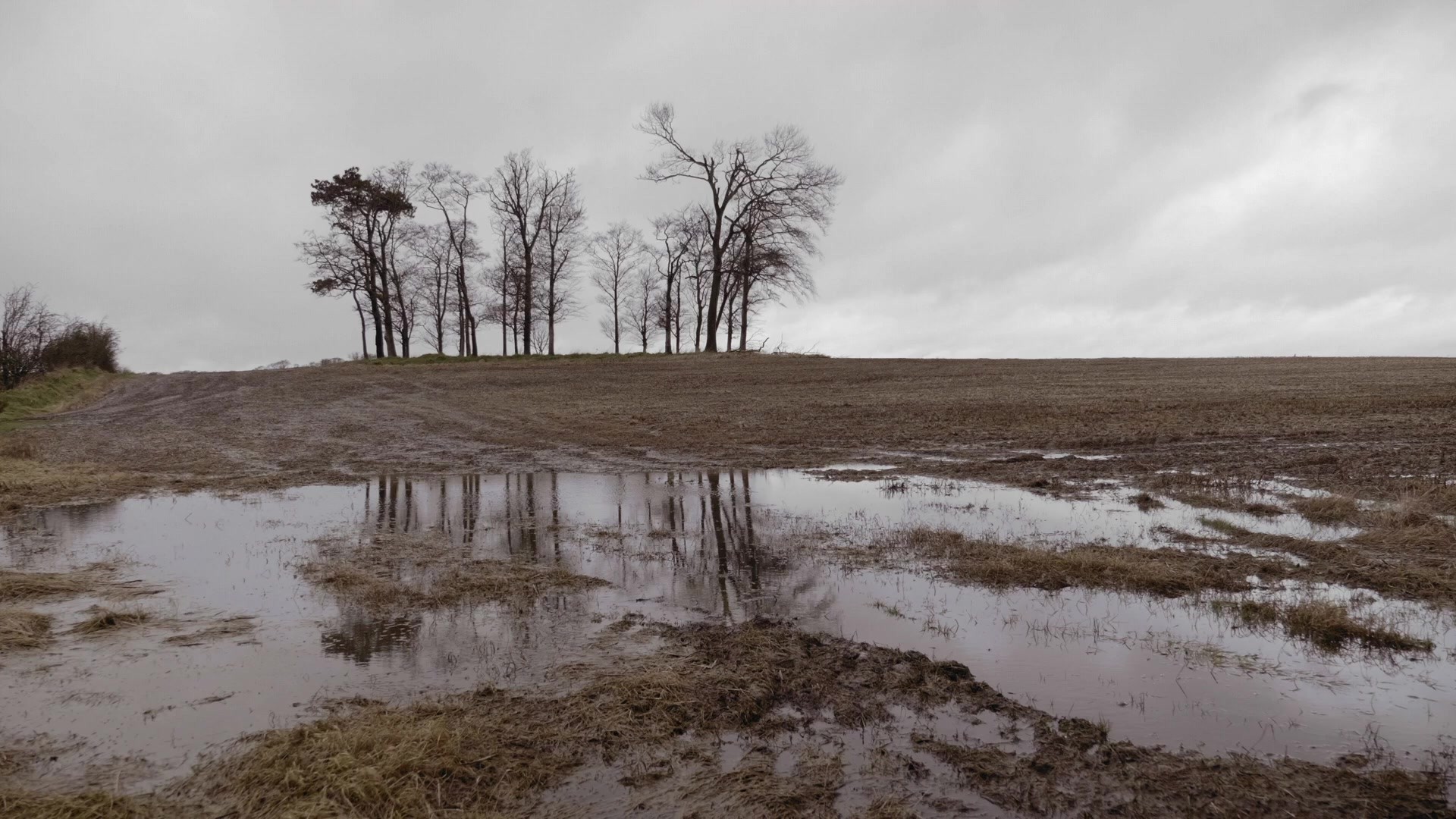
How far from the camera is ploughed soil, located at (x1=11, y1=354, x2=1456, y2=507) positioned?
12.8 m

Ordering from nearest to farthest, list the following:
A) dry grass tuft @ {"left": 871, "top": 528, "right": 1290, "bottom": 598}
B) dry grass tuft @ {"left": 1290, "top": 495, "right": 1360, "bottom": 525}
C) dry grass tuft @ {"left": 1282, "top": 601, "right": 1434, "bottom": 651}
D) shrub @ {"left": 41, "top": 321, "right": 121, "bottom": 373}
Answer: dry grass tuft @ {"left": 1282, "top": 601, "right": 1434, "bottom": 651}, dry grass tuft @ {"left": 871, "top": 528, "right": 1290, "bottom": 598}, dry grass tuft @ {"left": 1290, "top": 495, "right": 1360, "bottom": 525}, shrub @ {"left": 41, "top": 321, "right": 121, "bottom": 373}

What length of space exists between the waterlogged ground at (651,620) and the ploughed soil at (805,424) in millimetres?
2942

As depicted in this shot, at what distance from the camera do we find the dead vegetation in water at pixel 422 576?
21.5 ft

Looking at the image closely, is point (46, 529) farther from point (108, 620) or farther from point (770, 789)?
point (770, 789)

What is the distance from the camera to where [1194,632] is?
5.54 metres

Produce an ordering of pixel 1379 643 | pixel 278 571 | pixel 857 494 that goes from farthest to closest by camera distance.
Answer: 1. pixel 857 494
2. pixel 278 571
3. pixel 1379 643

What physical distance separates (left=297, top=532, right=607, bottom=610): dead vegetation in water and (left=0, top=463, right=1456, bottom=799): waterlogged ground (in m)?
0.17

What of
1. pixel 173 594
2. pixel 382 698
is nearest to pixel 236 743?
pixel 382 698

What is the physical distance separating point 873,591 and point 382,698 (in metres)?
3.74

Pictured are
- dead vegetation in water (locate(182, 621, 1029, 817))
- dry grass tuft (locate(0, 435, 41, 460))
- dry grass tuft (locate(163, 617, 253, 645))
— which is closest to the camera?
dead vegetation in water (locate(182, 621, 1029, 817))

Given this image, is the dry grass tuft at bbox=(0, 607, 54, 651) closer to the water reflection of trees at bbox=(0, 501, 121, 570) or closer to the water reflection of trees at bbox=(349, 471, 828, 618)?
the water reflection of trees at bbox=(0, 501, 121, 570)

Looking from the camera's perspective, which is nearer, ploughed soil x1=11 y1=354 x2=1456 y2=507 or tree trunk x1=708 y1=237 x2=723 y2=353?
ploughed soil x1=11 y1=354 x2=1456 y2=507

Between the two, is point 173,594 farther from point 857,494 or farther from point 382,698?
point 857,494

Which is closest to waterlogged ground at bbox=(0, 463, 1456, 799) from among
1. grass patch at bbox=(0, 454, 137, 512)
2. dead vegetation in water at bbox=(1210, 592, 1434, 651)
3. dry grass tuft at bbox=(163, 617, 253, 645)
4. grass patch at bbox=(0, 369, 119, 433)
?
dry grass tuft at bbox=(163, 617, 253, 645)
